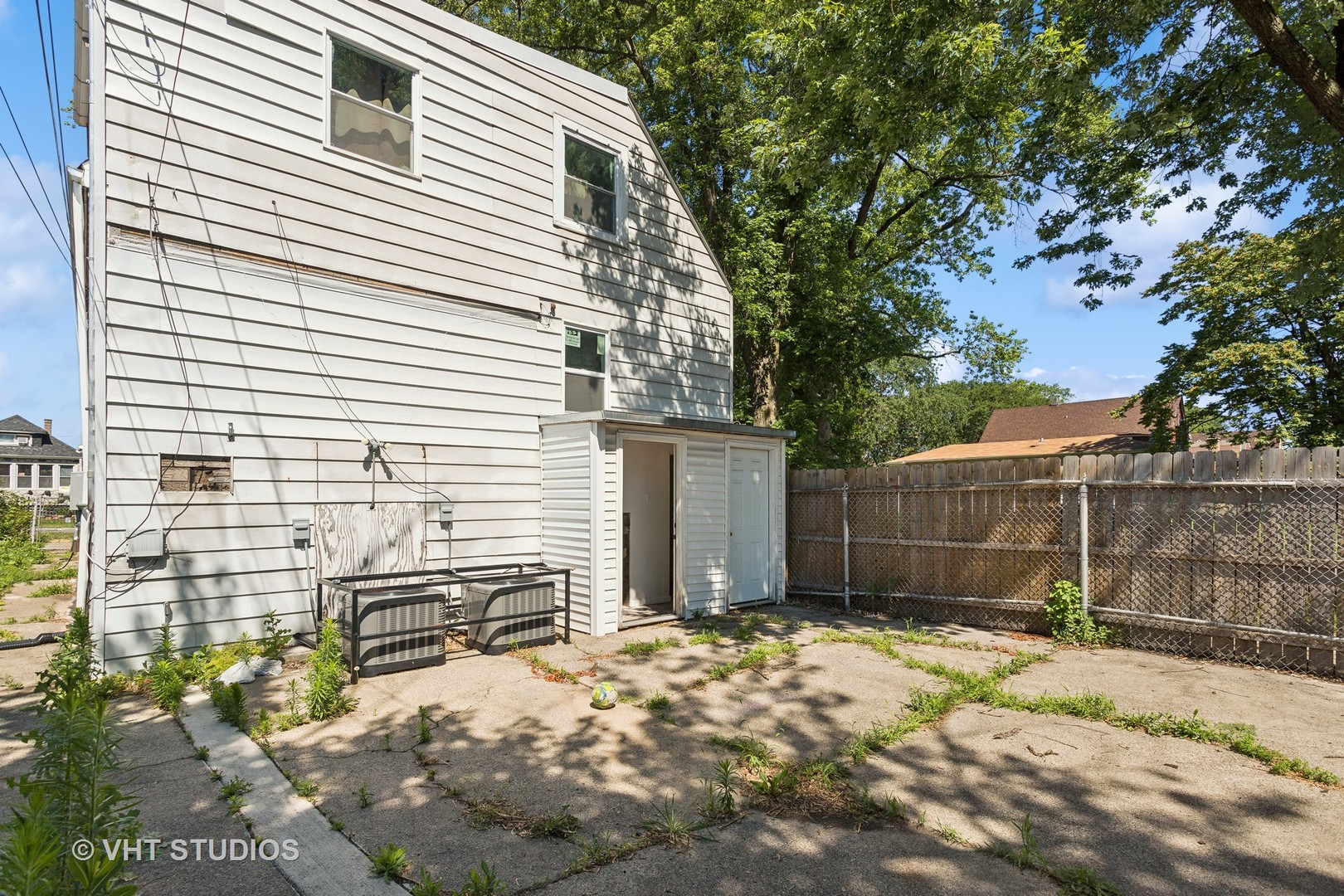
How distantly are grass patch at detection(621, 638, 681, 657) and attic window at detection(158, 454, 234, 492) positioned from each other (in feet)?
13.3

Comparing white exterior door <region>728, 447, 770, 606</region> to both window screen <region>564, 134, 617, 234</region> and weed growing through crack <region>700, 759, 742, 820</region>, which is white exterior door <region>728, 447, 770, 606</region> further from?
weed growing through crack <region>700, 759, 742, 820</region>

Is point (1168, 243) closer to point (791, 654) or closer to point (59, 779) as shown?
point (791, 654)

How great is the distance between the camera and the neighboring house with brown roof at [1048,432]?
22.5 metres

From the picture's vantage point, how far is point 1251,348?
1333 centimetres

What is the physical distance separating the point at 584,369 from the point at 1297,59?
25.9 feet

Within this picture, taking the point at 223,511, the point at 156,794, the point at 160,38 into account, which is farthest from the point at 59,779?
the point at 160,38

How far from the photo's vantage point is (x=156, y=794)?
353cm

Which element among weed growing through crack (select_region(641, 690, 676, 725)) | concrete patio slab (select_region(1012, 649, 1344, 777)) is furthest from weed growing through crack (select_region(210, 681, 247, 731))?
concrete patio slab (select_region(1012, 649, 1344, 777))

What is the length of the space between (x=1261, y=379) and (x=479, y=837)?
1701 centimetres

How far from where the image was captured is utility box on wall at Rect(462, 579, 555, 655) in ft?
21.8

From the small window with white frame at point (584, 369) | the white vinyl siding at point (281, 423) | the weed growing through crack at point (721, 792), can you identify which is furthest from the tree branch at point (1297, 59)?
the white vinyl siding at point (281, 423)

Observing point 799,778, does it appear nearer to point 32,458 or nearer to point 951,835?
point 951,835

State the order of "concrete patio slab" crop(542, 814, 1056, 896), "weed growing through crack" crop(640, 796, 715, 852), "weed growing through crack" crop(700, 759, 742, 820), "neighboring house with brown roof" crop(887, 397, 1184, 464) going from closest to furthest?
"concrete patio slab" crop(542, 814, 1056, 896) < "weed growing through crack" crop(640, 796, 715, 852) < "weed growing through crack" crop(700, 759, 742, 820) < "neighboring house with brown roof" crop(887, 397, 1184, 464)

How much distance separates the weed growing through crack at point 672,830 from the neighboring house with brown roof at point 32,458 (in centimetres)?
4288
